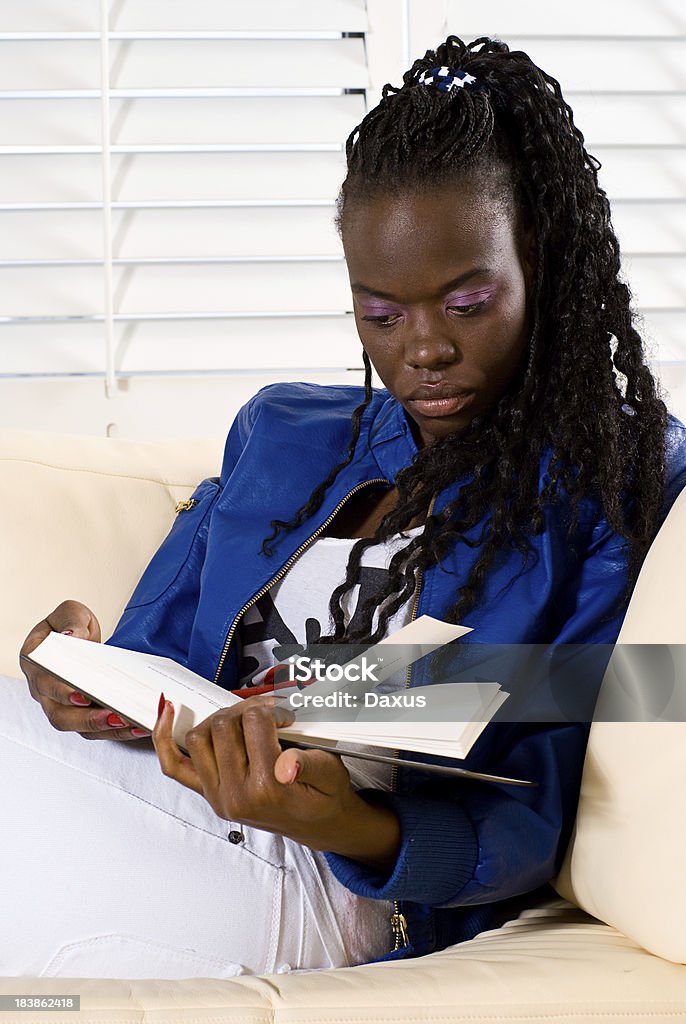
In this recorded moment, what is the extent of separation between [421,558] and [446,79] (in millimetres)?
436

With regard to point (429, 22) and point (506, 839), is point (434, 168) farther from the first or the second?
point (429, 22)

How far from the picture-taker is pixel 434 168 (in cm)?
93

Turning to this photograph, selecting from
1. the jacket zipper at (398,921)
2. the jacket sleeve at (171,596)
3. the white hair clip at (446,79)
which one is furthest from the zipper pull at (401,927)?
the white hair clip at (446,79)

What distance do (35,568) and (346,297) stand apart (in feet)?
2.39

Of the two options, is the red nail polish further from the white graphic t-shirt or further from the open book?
the white graphic t-shirt

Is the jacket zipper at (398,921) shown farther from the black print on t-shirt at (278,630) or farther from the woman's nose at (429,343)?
the woman's nose at (429,343)

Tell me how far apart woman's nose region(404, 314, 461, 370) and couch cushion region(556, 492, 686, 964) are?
0.75ft

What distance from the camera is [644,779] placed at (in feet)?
2.42

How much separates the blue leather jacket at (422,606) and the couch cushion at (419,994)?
101 mm

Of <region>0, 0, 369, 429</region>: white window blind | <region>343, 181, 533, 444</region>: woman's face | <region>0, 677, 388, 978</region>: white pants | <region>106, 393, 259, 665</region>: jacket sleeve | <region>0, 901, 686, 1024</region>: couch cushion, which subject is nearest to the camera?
<region>0, 901, 686, 1024</region>: couch cushion

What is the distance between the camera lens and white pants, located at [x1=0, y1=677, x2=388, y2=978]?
786mm

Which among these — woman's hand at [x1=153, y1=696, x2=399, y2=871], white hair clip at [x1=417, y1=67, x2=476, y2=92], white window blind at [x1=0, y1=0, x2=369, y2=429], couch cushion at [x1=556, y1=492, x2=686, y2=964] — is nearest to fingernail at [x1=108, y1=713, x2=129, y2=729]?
woman's hand at [x1=153, y1=696, x2=399, y2=871]

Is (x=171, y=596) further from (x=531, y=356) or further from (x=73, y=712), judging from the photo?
(x=531, y=356)

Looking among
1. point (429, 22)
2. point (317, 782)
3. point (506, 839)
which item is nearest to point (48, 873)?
point (317, 782)
